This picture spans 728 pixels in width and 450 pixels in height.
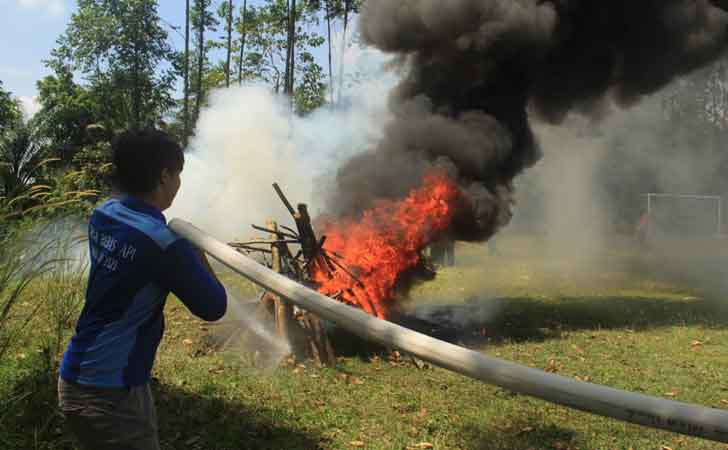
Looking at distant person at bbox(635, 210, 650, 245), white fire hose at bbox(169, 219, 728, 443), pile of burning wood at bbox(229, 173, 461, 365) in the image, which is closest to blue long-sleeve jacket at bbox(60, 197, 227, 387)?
white fire hose at bbox(169, 219, 728, 443)

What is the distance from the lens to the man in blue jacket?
222 cm

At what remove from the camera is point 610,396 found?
1.83m

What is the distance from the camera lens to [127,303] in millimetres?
2270

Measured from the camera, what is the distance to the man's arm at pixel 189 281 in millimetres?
2199

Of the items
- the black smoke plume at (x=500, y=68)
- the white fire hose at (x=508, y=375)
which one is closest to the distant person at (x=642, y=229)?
the black smoke plume at (x=500, y=68)

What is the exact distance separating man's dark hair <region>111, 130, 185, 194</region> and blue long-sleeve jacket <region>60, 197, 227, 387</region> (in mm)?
91

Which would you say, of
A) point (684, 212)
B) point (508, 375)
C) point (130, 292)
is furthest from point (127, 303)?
point (684, 212)

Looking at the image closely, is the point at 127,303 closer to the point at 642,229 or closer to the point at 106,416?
the point at 106,416

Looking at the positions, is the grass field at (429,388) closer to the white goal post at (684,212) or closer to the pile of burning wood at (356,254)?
the pile of burning wood at (356,254)

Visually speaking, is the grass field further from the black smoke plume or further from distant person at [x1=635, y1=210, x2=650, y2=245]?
distant person at [x1=635, y1=210, x2=650, y2=245]

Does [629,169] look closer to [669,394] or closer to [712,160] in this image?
[712,160]

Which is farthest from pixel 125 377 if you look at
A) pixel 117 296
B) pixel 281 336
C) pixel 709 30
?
pixel 709 30

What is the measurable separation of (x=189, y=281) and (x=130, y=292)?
26 centimetres

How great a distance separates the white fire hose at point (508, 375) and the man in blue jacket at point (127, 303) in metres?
0.27
